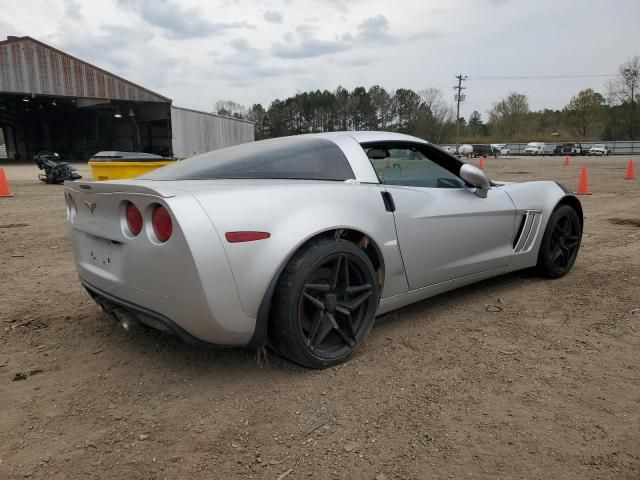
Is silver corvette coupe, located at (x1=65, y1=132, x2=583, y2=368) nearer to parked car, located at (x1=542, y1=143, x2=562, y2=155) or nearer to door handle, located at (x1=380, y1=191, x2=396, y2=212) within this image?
door handle, located at (x1=380, y1=191, x2=396, y2=212)

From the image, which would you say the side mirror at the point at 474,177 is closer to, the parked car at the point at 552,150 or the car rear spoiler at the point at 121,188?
the car rear spoiler at the point at 121,188

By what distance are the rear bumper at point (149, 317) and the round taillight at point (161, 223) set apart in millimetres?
388

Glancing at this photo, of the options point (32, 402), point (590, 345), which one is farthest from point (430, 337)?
point (32, 402)

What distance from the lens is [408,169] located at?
3354mm

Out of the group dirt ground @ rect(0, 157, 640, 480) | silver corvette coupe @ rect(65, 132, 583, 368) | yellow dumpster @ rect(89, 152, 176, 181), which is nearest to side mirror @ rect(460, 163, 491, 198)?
silver corvette coupe @ rect(65, 132, 583, 368)

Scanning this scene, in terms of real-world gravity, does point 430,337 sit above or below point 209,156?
below

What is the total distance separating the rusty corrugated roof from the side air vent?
103 ft

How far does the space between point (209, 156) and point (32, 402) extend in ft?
5.74

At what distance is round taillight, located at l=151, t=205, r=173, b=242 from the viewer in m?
2.18

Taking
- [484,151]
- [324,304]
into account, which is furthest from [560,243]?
[484,151]

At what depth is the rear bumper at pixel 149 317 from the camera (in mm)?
2254

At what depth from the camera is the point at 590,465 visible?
1857mm

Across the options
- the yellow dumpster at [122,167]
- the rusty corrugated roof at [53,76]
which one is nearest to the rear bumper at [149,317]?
the yellow dumpster at [122,167]

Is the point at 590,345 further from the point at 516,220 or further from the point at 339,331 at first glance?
the point at 339,331
